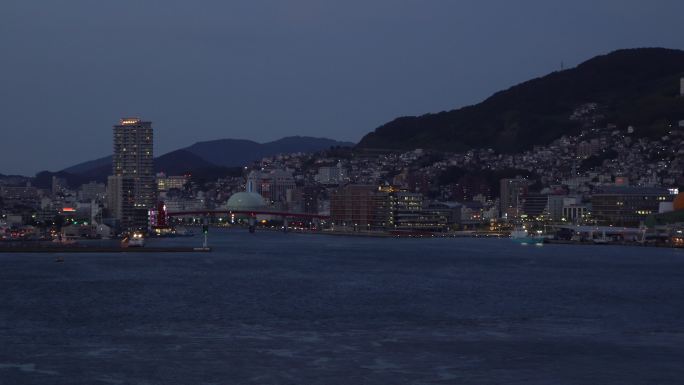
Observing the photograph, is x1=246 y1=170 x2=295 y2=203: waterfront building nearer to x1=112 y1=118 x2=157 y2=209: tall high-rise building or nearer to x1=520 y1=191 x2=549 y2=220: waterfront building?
x1=112 y1=118 x2=157 y2=209: tall high-rise building

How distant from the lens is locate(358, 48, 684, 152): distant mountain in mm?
170875

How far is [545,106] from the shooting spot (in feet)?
600

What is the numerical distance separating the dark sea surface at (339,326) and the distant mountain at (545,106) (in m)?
123

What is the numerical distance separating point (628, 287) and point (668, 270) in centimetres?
1039

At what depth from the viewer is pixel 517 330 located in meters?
25.8

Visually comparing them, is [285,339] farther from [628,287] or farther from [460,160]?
[460,160]

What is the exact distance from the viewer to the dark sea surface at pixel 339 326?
20406 mm

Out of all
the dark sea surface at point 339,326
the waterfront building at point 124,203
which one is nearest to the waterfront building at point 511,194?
the waterfront building at point 124,203

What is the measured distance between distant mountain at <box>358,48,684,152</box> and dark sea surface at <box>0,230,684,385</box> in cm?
12311

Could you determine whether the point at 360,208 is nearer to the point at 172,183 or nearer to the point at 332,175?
the point at 332,175

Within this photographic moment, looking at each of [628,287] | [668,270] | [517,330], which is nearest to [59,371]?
[517,330]

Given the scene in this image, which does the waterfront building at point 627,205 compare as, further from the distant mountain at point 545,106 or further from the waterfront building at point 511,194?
the distant mountain at point 545,106

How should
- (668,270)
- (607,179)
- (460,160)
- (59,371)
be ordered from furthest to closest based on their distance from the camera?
(460,160) < (607,179) < (668,270) < (59,371)

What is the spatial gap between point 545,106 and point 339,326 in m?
160
